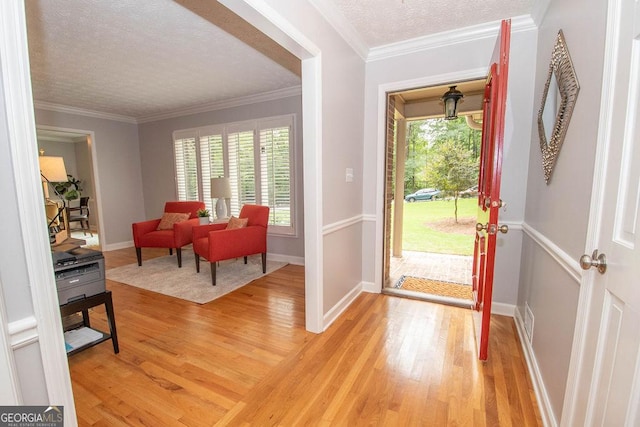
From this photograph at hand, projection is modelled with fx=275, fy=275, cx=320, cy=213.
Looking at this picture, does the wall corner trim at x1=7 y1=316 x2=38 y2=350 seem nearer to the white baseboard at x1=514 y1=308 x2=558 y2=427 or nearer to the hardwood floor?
the hardwood floor

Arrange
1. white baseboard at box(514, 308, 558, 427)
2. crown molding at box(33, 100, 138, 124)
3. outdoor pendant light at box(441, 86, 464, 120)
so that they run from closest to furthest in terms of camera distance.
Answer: white baseboard at box(514, 308, 558, 427)
outdoor pendant light at box(441, 86, 464, 120)
crown molding at box(33, 100, 138, 124)

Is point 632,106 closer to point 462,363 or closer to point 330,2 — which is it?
point 462,363

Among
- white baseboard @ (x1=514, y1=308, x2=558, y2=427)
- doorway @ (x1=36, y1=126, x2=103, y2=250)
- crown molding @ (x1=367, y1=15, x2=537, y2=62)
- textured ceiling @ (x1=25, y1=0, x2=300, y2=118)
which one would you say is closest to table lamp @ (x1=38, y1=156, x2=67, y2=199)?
textured ceiling @ (x1=25, y1=0, x2=300, y2=118)

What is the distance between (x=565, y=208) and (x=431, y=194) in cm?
587

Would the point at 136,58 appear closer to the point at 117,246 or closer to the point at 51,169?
the point at 51,169

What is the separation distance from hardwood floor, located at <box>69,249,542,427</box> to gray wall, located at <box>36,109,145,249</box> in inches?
127

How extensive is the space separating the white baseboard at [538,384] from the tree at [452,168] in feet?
14.8

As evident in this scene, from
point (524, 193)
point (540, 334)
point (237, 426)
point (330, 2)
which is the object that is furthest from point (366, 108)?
point (237, 426)

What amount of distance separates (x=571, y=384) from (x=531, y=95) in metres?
2.19

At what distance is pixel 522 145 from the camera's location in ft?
7.77

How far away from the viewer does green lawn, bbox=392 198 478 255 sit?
17.8 feet

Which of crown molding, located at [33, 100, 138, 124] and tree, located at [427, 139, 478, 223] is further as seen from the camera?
tree, located at [427, 139, 478, 223]

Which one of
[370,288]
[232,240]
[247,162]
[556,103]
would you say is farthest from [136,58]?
[556,103]

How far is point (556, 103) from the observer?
159 cm
